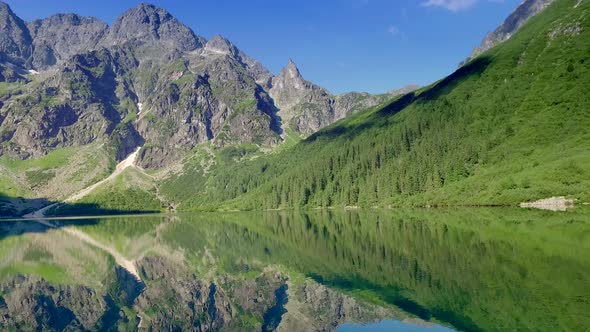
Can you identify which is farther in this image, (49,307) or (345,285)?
(49,307)

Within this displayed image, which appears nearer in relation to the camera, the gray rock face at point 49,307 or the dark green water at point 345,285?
the dark green water at point 345,285

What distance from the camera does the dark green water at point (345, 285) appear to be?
29.7 m

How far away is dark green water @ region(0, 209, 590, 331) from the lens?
29.7m

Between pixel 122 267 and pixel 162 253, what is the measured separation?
10893 millimetres

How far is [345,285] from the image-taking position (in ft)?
137

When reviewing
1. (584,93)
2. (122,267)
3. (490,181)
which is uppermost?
(584,93)

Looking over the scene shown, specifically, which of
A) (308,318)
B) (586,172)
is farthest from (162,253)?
(586,172)

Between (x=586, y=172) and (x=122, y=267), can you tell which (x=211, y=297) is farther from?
(x=586, y=172)

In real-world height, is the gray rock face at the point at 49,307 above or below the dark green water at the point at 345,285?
below

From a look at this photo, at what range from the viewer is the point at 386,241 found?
6612 centimetres

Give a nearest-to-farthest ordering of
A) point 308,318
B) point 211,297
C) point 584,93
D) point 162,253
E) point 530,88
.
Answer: point 308,318, point 211,297, point 162,253, point 584,93, point 530,88

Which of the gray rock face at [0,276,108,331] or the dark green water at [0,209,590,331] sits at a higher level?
the dark green water at [0,209,590,331]

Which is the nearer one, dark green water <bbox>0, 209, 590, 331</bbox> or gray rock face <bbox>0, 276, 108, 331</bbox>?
dark green water <bbox>0, 209, 590, 331</bbox>

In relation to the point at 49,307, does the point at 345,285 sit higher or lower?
higher
